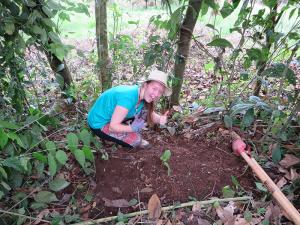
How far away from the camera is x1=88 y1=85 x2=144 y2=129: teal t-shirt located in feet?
8.51

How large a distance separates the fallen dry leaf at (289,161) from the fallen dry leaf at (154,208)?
1013 millimetres

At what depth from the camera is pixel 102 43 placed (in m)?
3.62

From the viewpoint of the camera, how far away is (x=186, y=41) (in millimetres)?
3068

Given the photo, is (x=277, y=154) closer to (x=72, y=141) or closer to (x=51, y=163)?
(x=72, y=141)

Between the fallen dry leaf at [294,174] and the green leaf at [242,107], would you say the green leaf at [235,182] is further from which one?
the green leaf at [242,107]

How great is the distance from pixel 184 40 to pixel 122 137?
43.7 inches

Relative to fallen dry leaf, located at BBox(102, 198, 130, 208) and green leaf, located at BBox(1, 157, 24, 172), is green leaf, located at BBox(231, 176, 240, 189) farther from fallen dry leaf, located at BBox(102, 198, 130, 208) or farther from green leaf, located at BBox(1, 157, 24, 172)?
green leaf, located at BBox(1, 157, 24, 172)

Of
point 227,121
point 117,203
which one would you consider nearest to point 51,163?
point 117,203

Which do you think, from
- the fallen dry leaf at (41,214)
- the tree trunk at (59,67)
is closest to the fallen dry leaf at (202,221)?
the fallen dry leaf at (41,214)

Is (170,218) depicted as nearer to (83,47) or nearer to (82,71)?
(82,71)

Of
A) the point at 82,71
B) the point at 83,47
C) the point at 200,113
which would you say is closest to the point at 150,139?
the point at 200,113

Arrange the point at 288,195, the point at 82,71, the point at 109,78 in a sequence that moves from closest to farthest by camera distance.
→ the point at 288,195, the point at 109,78, the point at 82,71

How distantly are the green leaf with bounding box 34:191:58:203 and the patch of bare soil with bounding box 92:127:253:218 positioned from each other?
322 mm

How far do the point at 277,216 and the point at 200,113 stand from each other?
4.15 ft
